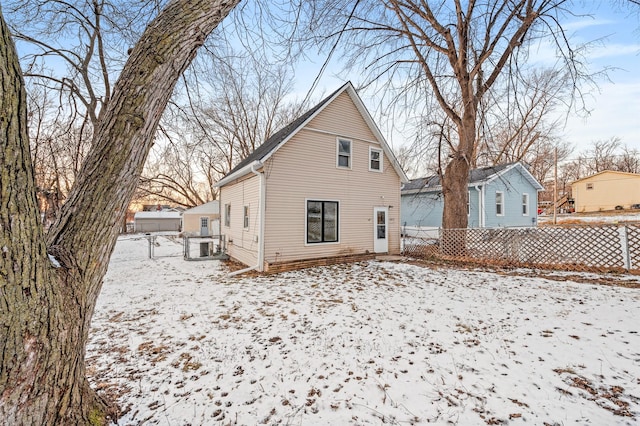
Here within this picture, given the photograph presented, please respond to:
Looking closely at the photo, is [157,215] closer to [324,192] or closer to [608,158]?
[324,192]

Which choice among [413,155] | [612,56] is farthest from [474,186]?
[612,56]

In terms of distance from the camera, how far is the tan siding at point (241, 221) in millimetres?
9000

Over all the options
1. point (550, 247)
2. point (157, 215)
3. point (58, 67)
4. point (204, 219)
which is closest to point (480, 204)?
point (550, 247)

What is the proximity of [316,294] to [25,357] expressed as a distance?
16.4 feet

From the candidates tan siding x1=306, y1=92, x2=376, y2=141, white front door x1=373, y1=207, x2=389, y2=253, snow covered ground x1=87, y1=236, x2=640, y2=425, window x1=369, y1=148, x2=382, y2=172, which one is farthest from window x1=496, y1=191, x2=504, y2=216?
snow covered ground x1=87, y1=236, x2=640, y2=425

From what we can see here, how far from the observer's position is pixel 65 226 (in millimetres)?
1764

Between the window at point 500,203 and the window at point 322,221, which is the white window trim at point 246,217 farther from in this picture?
the window at point 500,203

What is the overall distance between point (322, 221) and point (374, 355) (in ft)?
20.8

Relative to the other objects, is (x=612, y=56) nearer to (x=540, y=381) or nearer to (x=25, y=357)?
Answer: (x=540, y=381)

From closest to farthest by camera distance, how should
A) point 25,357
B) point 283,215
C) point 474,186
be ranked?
1. point 25,357
2. point 283,215
3. point 474,186

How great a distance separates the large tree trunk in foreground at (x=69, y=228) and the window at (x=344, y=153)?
26.2 ft

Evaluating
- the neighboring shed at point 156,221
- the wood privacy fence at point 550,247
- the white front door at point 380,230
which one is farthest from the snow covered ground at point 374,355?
the neighboring shed at point 156,221

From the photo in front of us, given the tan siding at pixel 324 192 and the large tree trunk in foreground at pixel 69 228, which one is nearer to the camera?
the large tree trunk in foreground at pixel 69 228

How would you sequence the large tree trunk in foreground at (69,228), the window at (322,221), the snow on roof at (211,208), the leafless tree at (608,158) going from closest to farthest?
the large tree trunk in foreground at (69,228) → the window at (322,221) → the snow on roof at (211,208) → the leafless tree at (608,158)
